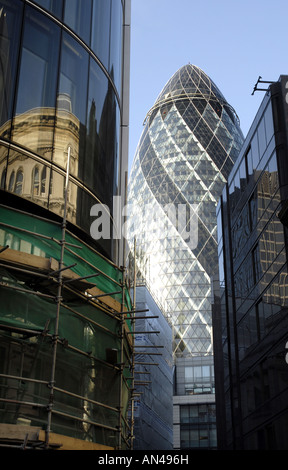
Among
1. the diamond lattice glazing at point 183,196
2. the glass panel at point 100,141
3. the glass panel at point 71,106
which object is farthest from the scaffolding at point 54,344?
the diamond lattice glazing at point 183,196

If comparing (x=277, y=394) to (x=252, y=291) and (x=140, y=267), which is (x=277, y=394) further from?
(x=140, y=267)

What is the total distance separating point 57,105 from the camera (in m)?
15.4

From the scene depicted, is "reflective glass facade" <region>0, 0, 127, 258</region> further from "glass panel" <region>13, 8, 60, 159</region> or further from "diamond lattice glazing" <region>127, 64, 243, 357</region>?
"diamond lattice glazing" <region>127, 64, 243, 357</region>

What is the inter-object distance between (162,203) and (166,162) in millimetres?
7399

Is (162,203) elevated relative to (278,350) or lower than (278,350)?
elevated

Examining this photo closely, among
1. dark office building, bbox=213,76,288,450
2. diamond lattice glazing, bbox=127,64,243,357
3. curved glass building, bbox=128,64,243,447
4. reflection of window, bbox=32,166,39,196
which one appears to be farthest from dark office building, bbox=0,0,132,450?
diamond lattice glazing, bbox=127,64,243,357

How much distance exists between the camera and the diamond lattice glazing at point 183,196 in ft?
317

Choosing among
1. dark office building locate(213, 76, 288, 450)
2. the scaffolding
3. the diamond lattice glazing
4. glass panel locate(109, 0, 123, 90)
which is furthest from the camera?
the diamond lattice glazing

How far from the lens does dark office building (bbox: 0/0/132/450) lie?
1219 centimetres

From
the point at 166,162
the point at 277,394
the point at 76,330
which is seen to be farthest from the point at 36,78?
the point at 166,162

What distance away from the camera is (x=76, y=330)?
13.7 meters

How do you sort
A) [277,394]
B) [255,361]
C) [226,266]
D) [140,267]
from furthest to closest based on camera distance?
[140,267], [226,266], [255,361], [277,394]

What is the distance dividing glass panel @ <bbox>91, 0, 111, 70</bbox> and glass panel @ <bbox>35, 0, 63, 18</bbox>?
1.51 metres

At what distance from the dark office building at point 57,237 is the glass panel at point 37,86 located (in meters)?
0.03
